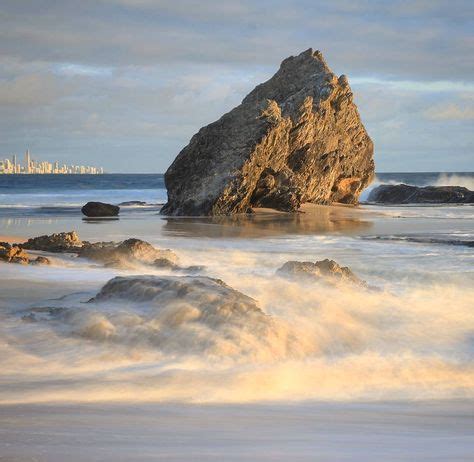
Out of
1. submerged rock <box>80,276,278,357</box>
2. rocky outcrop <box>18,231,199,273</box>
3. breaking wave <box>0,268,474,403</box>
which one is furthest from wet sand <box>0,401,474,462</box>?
rocky outcrop <box>18,231,199,273</box>

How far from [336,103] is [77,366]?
77.7 feet

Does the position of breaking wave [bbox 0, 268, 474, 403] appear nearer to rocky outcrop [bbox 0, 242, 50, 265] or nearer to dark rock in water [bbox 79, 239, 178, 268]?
rocky outcrop [bbox 0, 242, 50, 265]

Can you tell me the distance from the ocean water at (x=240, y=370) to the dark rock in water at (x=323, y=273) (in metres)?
0.22

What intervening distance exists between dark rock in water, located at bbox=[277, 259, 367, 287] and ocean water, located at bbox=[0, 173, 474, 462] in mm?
220

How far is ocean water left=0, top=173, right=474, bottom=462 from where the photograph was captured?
366 centimetres

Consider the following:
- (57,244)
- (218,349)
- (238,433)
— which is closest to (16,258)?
(57,244)

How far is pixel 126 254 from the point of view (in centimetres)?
1008

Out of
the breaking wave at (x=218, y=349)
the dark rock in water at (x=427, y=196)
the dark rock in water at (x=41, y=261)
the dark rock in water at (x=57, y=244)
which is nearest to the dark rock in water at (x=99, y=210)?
the dark rock in water at (x=57, y=244)

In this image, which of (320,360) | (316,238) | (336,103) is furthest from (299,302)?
(336,103)

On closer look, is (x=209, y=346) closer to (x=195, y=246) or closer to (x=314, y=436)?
(x=314, y=436)

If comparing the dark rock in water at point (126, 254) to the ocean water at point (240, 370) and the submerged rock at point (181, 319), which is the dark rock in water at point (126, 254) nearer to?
the ocean water at point (240, 370)

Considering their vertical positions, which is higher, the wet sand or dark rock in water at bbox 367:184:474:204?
dark rock in water at bbox 367:184:474:204

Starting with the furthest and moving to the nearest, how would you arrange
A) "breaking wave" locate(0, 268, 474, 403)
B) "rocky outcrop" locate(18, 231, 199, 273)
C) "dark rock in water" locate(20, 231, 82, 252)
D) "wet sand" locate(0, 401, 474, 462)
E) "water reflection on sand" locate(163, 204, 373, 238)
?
"water reflection on sand" locate(163, 204, 373, 238) → "dark rock in water" locate(20, 231, 82, 252) → "rocky outcrop" locate(18, 231, 199, 273) → "breaking wave" locate(0, 268, 474, 403) → "wet sand" locate(0, 401, 474, 462)

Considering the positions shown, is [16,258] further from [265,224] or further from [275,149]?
[275,149]
